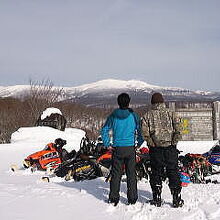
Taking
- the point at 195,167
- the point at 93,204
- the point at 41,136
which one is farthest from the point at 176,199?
the point at 41,136

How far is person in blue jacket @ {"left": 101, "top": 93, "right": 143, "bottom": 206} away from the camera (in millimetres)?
5238

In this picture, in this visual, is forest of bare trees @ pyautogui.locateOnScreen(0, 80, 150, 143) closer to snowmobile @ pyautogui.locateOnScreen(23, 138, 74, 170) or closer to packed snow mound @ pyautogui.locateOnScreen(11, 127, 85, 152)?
packed snow mound @ pyautogui.locateOnScreen(11, 127, 85, 152)

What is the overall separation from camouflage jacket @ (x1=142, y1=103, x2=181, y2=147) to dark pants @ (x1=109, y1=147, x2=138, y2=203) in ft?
1.18

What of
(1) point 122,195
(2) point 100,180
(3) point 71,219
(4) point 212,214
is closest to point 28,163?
(2) point 100,180

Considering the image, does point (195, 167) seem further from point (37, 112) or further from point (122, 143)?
point (37, 112)

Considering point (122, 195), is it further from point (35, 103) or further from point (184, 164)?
point (35, 103)

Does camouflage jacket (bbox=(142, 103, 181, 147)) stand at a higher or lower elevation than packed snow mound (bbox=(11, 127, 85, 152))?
higher

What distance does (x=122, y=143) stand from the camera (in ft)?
17.2

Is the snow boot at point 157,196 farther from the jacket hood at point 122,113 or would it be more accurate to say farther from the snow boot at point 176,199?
the jacket hood at point 122,113

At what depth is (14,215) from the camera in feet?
15.4

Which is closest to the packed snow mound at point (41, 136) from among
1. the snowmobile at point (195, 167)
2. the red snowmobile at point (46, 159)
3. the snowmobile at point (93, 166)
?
the red snowmobile at point (46, 159)

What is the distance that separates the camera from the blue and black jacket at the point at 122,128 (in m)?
5.25

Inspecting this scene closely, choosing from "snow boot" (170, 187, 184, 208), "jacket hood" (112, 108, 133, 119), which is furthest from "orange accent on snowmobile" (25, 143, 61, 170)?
"snow boot" (170, 187, 184, 208)

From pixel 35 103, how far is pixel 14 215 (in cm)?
2338
